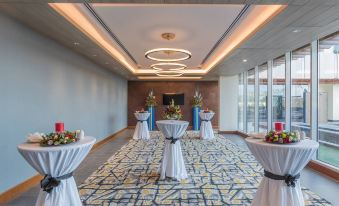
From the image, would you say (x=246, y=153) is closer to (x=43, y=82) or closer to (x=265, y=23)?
(x=265, y=23)

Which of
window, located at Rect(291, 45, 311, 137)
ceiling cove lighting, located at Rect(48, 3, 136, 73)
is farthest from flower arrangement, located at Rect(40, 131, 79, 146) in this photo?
window, located at Rect(291, 45, 311, 137)

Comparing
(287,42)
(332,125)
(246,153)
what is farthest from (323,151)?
(287,42)

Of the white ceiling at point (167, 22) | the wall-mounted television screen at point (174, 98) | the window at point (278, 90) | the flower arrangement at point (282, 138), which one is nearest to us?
the flower arrangement at point (282, 138)

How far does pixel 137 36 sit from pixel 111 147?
396cm

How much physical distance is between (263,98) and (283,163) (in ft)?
21.7

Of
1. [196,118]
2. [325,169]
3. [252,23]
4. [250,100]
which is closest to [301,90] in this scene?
[325,169]

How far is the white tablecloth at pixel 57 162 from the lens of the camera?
2375mm

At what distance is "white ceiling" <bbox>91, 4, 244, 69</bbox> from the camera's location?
13.4 feet

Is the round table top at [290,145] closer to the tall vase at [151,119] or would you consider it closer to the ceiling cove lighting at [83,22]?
the ceiling cove lighting at [83,22]

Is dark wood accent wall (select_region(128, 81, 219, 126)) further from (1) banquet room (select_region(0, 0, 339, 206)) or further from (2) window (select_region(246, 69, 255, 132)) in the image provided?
(1) banquet room (select_region(0, 0, 339, 206))

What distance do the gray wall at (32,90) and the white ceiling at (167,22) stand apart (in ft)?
4.62

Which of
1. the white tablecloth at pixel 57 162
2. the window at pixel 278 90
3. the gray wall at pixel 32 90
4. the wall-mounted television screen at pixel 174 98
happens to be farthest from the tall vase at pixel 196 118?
the white tablecloth at pixel 57 162

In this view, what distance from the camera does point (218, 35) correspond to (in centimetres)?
555

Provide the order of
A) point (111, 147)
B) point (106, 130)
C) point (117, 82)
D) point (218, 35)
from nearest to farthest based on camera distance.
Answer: point (218, 35) → point (111, 147) → point (106, 130) → point (117, 82)
